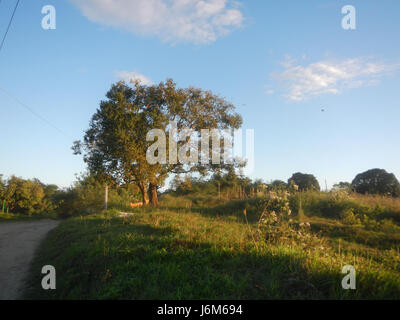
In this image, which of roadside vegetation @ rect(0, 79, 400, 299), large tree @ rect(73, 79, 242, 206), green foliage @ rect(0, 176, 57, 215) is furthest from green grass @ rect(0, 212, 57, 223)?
large tree @ rect(73, 79, 242, 206)

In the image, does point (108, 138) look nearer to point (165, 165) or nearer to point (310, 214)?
point (165, 165)

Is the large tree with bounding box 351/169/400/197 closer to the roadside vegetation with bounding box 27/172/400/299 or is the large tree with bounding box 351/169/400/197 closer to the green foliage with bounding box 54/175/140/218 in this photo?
the roadside vegetation with bounding box 27/172/400/299

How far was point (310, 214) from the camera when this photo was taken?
11.3 meters

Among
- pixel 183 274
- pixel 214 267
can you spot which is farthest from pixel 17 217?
pixel 214 267

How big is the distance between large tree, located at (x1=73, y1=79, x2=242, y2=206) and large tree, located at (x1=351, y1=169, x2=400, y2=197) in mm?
19448

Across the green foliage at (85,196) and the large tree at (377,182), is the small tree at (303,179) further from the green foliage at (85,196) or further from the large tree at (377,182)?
the green foliage at (85,196)

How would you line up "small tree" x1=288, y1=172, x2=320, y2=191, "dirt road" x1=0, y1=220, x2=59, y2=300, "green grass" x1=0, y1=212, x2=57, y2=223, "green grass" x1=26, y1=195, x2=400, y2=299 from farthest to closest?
1. "small tree" x1=288, y1=172, x2=320, y2=191
2. "green grass" x1=0, y1=212, x2=57, y2=223
3. "dirt road" x1=0, y1=220, x2=59, y2=300
4. "green grass" x1=26, y1=195, x2=400, y2=299

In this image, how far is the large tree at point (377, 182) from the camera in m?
25.8

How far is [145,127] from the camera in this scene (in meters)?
14.0

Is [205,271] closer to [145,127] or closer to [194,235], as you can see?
[194,235]

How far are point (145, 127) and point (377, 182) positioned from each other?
86.2 feet

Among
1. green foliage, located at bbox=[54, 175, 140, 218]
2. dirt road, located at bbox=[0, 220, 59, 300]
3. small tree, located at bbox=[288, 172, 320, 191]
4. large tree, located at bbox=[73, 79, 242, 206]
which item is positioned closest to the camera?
dirt road, located at bbox=[0, 220, 59, 300]

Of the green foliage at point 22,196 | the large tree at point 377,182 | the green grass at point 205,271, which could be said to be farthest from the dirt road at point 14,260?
the large tree at point 377,182

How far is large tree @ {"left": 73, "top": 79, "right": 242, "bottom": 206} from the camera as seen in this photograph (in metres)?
13.7
